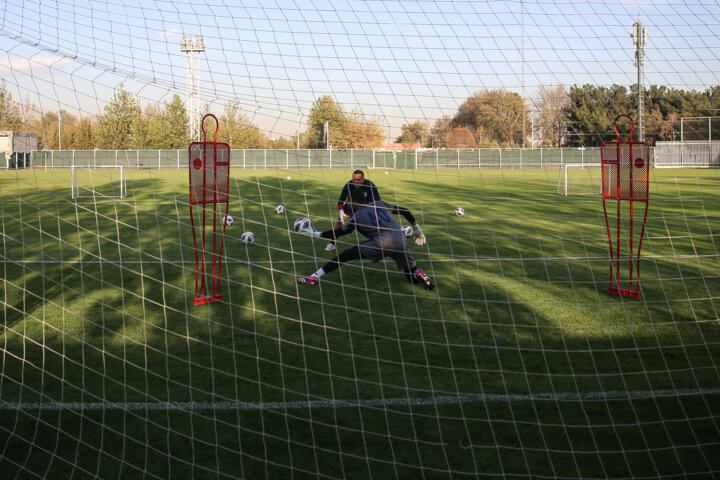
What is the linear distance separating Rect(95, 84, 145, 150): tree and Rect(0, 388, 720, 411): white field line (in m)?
2.59

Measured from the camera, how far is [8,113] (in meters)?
5.64

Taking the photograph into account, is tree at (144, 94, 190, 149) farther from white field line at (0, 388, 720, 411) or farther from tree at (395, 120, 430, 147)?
white field line at (0, 388, 720, 411)

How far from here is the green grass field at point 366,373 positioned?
3730mm

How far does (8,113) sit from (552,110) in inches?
204

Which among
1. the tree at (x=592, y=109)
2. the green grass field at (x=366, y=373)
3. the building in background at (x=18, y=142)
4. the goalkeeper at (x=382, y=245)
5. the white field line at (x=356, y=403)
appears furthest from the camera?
the goalkeeper at (x=382, y=245)

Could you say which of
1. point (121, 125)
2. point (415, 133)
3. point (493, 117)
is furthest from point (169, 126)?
point (493, 117)

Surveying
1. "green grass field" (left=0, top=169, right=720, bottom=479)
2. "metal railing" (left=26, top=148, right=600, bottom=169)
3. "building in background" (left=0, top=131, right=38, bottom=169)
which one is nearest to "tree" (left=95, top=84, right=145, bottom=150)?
"metal railing" (left=26, top=148, right=600, bottom=169)

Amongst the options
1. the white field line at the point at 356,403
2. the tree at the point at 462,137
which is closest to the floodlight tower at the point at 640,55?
the tree at the point at 462,137

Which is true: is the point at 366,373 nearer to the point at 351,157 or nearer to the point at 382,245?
the point at 382,245

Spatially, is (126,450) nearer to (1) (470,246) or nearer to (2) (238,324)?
(2) (238,324)

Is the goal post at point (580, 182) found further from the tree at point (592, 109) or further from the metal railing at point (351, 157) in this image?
the tree at point (592, 109)

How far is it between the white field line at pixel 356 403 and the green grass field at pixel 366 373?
16mm

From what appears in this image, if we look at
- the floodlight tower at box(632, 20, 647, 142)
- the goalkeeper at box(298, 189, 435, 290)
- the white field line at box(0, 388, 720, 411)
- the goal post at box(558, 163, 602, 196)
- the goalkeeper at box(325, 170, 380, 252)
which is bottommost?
the white field line at box(0, 388, 720, 411)

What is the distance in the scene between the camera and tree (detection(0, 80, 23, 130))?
5312 millimetres
